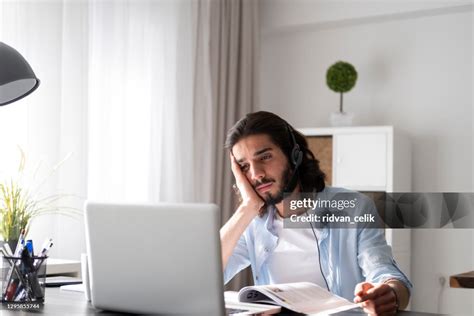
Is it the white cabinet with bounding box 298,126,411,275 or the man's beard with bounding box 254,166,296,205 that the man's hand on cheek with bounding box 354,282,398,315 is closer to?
the man's beard with bounding box 254,166,296,205

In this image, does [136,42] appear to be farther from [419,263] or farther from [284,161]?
[419,263]

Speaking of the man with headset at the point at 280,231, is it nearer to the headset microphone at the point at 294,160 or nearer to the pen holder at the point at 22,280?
the headset microphone at the point at 294,160

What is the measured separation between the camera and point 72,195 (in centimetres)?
349

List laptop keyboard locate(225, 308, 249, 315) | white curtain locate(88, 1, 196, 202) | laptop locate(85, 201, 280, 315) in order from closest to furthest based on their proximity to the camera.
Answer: laptop locate(85, 201, 280, 315) < laptop keyboard locate(225, 308, 249, 315) < white curtain locate(88, 1, 196, 202)

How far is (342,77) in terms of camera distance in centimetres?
430

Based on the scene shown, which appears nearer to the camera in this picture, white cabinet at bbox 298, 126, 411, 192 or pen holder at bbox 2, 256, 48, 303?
pen holder at bbox 2, 256, 48, 303

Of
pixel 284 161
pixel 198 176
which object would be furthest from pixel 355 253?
pixel 198 176

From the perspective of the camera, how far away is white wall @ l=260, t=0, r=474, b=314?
4.26 meters

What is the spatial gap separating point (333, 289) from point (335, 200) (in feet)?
0.96

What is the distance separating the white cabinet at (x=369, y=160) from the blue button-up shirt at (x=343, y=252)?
1.71m

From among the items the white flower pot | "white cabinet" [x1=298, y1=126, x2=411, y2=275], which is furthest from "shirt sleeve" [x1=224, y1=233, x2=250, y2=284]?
the white flower pot

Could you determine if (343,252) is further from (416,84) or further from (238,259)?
(416,84)

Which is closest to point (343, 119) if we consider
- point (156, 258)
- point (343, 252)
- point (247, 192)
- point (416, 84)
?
point (416, 84)

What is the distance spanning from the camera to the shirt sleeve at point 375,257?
6.61 feet
